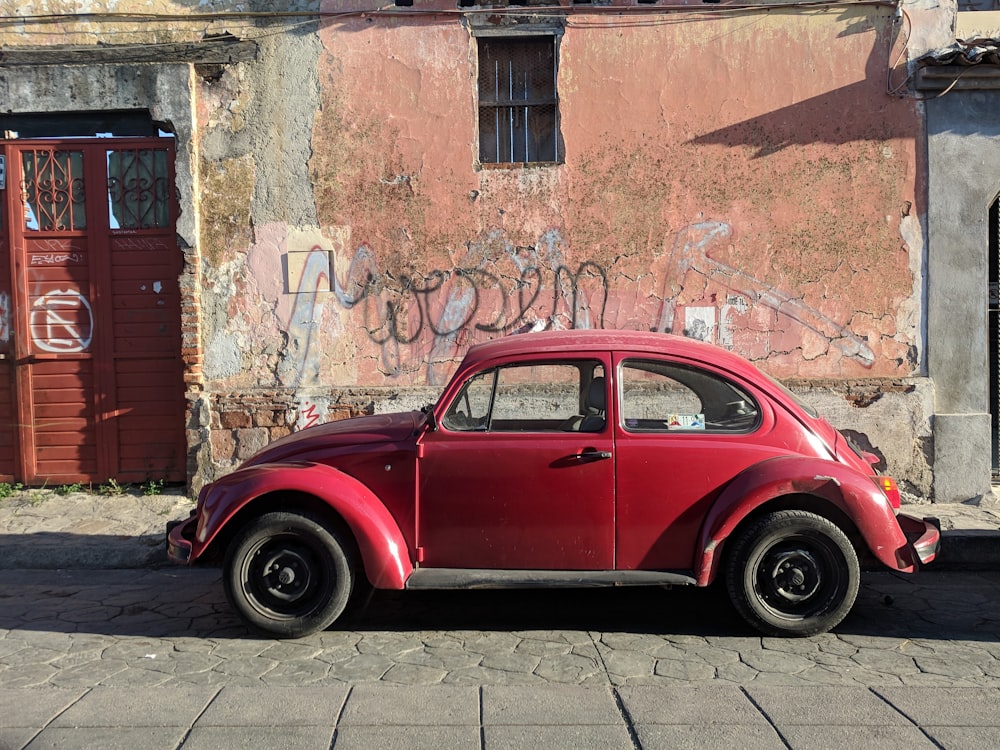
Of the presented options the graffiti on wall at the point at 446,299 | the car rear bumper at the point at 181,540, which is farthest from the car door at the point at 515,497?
the graffiti on wall at the point at 446,299

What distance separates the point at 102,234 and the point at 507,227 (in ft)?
12.5

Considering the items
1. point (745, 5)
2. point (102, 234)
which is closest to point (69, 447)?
point (102, 234)

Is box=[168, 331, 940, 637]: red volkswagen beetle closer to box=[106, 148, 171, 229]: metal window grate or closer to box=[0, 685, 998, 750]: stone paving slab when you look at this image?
A: box=[0, 685, 998, 750]: stone paving slab

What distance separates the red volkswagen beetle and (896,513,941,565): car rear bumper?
0.01m

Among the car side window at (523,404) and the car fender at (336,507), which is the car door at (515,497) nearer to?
the car side window at (523,404)

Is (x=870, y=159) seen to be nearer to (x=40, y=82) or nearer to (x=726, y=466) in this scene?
(x=726, y=466)

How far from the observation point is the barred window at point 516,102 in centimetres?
783

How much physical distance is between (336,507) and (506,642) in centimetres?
116

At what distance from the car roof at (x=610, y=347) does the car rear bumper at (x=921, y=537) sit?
117cm

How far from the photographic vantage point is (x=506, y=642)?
4426 mm

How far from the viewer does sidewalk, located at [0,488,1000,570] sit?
5961 mm

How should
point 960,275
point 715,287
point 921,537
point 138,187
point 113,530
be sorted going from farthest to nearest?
point 138,187 → point 715,287 → point 960,275 → point 113,530 → point 921,537

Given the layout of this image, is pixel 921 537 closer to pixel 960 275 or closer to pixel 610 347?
pixel 610 347

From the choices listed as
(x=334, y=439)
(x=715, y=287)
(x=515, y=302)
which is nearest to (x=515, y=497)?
(x=334, y=439)
